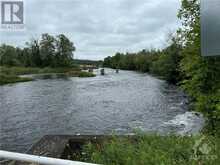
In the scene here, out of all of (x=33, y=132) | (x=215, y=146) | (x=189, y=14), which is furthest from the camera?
(x=33, y=132)

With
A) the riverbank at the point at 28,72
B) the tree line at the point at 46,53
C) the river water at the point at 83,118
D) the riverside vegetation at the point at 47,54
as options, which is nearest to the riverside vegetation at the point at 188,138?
the river water at the point at 83,118

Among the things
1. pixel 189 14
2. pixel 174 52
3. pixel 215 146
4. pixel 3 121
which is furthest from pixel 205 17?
pixel 174 52

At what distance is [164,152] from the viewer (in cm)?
269

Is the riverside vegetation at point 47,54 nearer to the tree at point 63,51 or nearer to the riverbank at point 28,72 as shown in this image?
the tree at point 63,51

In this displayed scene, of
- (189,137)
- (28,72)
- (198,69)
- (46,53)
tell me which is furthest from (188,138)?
(46,53)

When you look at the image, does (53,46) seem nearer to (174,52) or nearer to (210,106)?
(174,52)

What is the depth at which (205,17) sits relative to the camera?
2.24 metres

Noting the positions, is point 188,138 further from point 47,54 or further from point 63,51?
point 63,51

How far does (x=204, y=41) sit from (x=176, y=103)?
575 inches

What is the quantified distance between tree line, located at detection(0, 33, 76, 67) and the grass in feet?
199

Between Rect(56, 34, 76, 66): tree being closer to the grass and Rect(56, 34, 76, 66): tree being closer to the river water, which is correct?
the river water
